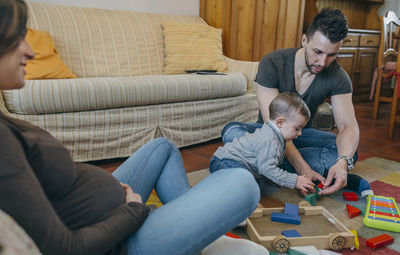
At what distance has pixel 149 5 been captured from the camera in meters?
3.15

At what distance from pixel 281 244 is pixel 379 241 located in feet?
1.25

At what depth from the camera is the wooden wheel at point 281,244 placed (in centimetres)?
114

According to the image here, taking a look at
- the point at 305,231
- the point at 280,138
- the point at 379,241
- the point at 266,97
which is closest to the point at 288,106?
the point at 280,138

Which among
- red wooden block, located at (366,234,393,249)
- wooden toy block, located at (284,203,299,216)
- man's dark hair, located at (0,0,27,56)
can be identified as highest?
man's dark hair, located at (0,0,27,56)

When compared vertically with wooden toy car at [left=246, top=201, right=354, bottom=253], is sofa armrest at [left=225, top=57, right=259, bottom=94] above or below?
above

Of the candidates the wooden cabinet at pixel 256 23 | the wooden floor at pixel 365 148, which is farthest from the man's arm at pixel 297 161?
the wooden cabinet at pixel 256 23

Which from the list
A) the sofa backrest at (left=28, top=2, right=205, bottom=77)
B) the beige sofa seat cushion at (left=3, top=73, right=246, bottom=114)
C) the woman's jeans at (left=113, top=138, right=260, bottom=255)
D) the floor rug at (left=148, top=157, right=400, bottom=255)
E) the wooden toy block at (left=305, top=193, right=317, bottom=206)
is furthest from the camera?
the sofa backrest at (left=28, top=2, right=205, bottom=77)

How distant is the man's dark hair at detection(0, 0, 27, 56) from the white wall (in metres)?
2.39

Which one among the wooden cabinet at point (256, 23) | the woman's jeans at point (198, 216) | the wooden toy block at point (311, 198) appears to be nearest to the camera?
the woman's jeans at point (198, 216)

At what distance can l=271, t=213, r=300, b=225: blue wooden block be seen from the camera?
133cm

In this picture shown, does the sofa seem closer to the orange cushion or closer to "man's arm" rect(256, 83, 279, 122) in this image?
the orange cushion

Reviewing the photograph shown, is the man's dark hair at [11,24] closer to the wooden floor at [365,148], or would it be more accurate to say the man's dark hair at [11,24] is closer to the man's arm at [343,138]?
the man's arm at [343,138]

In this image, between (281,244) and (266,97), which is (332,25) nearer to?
(266,97)

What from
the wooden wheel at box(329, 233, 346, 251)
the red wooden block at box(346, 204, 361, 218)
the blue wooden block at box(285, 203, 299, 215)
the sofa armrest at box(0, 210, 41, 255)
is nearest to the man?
the red wooden block at box(346, 204, 361, 218)
